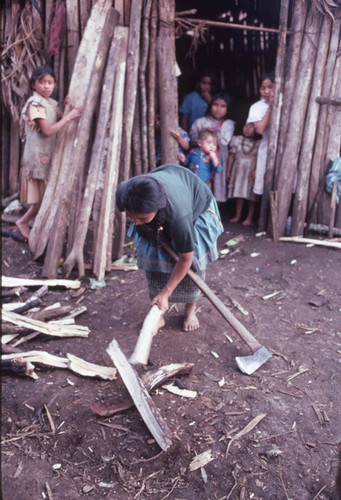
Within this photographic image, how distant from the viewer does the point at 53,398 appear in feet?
9.30

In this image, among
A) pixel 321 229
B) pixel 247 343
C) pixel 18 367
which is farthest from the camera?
pixel 321 229

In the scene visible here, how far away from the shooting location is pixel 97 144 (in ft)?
15.2

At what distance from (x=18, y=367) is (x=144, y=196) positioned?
5.02 feet

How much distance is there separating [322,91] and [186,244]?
3670 mm

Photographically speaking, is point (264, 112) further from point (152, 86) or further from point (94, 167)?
point (94, 167)

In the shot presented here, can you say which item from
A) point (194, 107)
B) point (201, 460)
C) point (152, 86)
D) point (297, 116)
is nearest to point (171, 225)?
point (201, 460)

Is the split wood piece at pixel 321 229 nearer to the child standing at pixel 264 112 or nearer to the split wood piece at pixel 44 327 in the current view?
the child standing at pixel 264 112

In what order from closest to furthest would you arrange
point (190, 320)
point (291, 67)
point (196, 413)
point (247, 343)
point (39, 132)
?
point (196, 413)
point (247, 343)
point (190, 320)
point (39, 132)
point (291, 67)

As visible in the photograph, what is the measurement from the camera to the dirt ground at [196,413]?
7.42ft

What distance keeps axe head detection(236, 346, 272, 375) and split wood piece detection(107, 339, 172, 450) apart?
83 cm

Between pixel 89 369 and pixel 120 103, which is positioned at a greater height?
pixel 120 103

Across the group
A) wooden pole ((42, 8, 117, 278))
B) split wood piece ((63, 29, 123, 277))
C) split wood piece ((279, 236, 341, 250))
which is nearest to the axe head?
split wood piece ((63, 29, 123, 277))

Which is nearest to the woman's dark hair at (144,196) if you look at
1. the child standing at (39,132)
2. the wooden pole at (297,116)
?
the child standing at (39,132)

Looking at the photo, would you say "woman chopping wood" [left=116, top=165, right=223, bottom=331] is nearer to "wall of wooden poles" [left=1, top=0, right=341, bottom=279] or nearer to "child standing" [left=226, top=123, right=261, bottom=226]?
"wall of wooden poles" [left=1, top=0, right=341, bottom=279]
